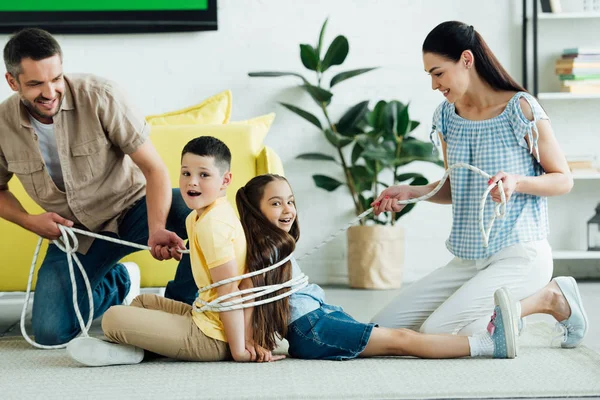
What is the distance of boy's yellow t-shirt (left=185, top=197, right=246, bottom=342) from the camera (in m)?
1.93

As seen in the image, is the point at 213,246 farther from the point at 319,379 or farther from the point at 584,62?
the point at 584,62

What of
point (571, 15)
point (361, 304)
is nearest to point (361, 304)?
point (361, 304)

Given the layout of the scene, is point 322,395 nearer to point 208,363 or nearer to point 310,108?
point 208,363

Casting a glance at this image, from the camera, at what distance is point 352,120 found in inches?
Answer: 146

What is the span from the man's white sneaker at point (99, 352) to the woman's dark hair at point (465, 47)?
1.07 m

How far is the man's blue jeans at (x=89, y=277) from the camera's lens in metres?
2.35

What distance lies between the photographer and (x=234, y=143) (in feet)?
9.36

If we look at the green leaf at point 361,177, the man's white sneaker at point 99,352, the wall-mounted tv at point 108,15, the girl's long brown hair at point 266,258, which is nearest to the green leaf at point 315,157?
the green leaf at point 361,177

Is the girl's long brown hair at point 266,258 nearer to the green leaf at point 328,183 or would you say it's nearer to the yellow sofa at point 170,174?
the yellow sofa at point 170,174

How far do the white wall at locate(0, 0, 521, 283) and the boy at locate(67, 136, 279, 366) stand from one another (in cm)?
189

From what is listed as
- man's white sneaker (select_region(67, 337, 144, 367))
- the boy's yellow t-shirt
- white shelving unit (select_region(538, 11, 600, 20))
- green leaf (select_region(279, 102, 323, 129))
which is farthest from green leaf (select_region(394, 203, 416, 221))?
man's white sneaker (select_region(67, 337, 144, 367))

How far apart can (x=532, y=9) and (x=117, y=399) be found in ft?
9.60

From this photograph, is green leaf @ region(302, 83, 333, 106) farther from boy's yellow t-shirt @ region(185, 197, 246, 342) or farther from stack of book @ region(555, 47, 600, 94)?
boy's yellow t-shirt @ region(185, 197, 246, 342)

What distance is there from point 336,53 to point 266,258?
1.82m
